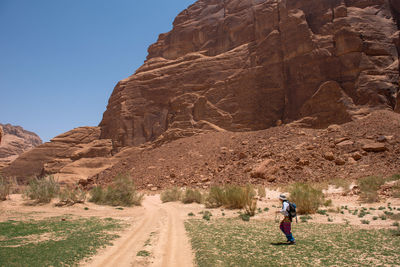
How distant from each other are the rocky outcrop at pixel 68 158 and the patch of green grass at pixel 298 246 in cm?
3946

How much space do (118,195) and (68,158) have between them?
126 feet

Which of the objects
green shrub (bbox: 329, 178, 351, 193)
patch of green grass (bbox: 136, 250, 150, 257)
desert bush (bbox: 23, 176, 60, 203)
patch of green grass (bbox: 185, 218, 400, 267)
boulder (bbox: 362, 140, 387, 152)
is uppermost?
boulder (bbox: 362, 140, 387, 152)

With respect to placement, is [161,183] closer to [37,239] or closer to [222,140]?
[222,140]

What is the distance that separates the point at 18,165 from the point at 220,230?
55.1m

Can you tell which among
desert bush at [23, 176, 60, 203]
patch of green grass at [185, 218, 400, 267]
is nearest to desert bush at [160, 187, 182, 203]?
desert bush at [23, 176, 60, 203]

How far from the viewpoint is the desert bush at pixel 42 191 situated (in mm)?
16989

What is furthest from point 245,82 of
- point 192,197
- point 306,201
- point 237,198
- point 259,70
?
point 306,201

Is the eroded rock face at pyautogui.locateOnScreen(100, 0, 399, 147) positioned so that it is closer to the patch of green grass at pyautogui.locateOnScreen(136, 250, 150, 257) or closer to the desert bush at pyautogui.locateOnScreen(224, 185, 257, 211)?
the desert bush at pyautogui.locateOnScreen(224, 185, 257, 211)

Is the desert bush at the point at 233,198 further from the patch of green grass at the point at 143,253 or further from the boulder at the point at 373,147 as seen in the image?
the boulder at the point at 373,147

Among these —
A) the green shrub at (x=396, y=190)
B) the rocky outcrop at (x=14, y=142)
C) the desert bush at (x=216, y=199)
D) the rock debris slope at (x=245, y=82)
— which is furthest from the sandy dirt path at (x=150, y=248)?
the rocky outcrop at (x=14, y=142)

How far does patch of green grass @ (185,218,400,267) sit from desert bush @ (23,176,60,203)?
1063 centimetres

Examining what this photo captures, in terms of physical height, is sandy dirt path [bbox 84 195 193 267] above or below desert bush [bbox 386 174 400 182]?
below

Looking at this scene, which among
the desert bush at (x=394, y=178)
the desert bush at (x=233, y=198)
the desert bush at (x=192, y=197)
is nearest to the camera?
the desert bush at (x=233, y=198)

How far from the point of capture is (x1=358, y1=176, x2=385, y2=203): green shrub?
15.1 metres
